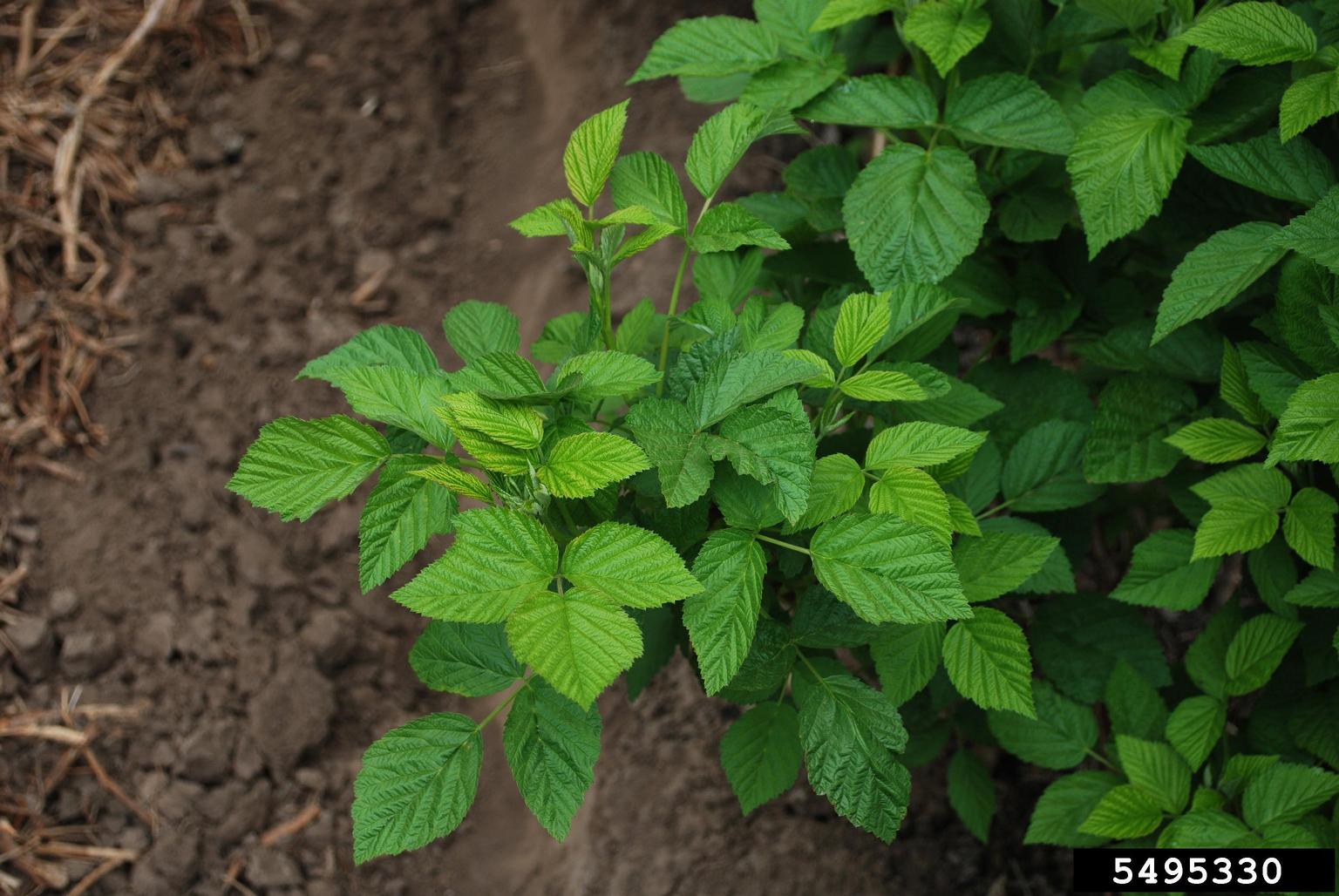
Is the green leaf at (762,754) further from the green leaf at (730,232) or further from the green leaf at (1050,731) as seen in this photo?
the green leaf at (730,232)

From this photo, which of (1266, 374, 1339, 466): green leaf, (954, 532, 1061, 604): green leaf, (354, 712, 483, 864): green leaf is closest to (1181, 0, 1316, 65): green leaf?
(1266, 374, 1339, 466): green leaf

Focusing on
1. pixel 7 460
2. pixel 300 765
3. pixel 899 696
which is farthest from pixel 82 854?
pixel 899 696

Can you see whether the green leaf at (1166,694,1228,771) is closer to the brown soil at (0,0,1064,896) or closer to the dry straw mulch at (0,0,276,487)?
the brown soil at (0,0,1064,896)

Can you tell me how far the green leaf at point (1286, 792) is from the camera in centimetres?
146

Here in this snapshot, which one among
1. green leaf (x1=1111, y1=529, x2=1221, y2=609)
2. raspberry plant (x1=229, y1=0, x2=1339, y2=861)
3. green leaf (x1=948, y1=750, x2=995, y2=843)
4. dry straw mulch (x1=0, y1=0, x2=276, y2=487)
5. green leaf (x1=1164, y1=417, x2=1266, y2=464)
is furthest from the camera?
dry straw mulch (x1=0, y1=0, x2=276, y2=487)

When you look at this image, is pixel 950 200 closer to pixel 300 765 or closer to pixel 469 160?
pixel 300 765

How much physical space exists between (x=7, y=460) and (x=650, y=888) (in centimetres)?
175

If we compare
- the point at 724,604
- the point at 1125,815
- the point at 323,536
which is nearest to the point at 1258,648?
the point at 1125,815

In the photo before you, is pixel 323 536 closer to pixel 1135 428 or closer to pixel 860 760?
pixel 860 760

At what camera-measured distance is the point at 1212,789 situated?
160cm

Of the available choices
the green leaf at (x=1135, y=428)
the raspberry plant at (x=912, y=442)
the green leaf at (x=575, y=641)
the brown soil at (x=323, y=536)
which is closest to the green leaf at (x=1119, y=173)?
the raspberry plant at (x=912, y=442)

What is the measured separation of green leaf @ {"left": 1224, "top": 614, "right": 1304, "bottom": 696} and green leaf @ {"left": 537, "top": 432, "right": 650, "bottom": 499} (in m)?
0.99

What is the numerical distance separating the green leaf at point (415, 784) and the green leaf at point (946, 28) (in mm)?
1067

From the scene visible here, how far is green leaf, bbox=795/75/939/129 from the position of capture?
1572 millimetres
